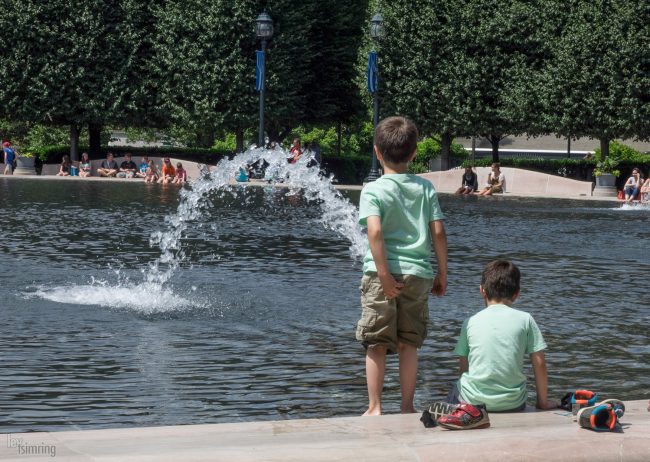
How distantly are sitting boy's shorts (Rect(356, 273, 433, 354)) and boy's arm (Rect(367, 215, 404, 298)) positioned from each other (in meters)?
0.07

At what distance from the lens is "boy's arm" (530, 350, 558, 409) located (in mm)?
6547

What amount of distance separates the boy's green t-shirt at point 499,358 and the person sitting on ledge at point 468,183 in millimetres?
33669

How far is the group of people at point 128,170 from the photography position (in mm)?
44906

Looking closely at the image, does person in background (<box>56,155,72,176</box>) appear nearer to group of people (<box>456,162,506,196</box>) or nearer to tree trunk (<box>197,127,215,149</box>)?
group of people (<box>456,162,506,196</box>)

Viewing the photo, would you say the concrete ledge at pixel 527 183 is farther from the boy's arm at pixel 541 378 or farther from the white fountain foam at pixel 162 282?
the boy's arm at pixel 541 378

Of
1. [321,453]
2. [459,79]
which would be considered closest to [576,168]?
[459,79]

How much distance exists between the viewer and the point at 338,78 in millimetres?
54281

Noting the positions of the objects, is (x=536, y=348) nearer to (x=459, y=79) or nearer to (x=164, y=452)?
(x=164, y=452)

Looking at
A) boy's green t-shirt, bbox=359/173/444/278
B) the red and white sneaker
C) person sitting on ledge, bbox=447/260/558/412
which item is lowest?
the red and white sneaker

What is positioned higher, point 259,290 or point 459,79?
point 459,79

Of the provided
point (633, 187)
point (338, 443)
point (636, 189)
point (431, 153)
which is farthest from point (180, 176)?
point (338, 443)

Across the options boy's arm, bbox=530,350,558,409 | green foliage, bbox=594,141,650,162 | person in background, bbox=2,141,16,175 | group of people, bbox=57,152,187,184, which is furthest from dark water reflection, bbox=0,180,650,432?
person in background, bbox=2,141,16,175

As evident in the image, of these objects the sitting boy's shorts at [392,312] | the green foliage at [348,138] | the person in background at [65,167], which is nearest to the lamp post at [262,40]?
the person in background at [65,167]

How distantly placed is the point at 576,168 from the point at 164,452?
140 feet
